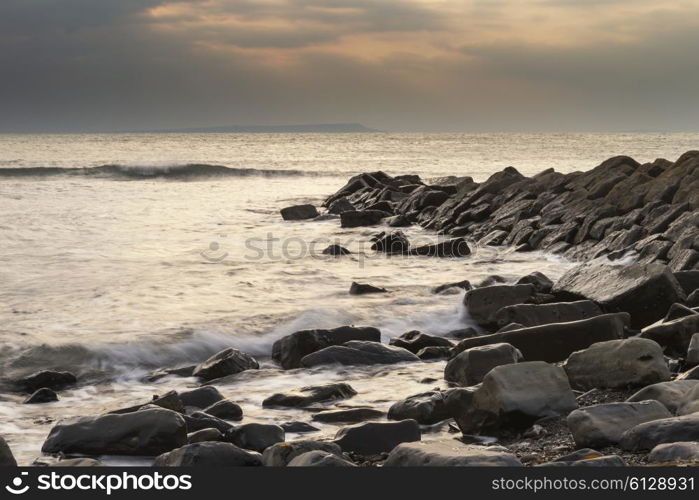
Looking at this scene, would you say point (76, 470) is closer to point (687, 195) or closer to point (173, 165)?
point (687, 195)

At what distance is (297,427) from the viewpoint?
5812 mm

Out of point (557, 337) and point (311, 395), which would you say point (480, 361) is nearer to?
point (557, 337)

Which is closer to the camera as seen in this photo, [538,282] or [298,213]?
[538,282]

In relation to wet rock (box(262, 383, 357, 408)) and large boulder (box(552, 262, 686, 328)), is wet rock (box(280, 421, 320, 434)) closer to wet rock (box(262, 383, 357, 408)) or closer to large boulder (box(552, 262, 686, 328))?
wet rock (box(262, 383, 357, 408))

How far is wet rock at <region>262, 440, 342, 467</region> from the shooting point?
482 centimetres

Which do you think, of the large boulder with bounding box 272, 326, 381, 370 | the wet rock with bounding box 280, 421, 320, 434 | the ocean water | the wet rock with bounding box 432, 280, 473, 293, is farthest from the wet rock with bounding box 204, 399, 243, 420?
the wet rock with bounding box 432, 280, 473, 293

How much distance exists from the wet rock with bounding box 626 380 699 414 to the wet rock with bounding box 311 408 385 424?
69.6 inches

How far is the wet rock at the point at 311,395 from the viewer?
650cm

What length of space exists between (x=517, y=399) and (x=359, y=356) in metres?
2.49

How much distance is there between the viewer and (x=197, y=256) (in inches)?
587

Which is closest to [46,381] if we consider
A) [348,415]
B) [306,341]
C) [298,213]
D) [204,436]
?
[306,341]

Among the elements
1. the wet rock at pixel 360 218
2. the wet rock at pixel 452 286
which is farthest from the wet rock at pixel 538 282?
the wet rock at pixel 360 218

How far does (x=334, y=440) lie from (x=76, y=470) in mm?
1553

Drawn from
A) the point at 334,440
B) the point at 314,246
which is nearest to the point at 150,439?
the point at 334,440
